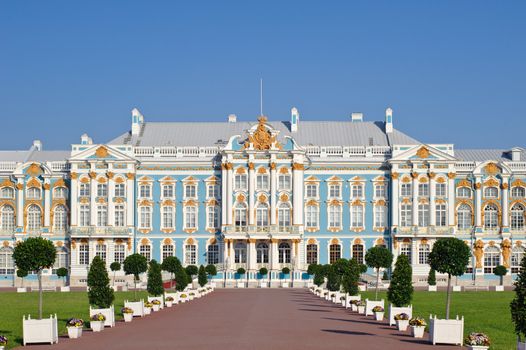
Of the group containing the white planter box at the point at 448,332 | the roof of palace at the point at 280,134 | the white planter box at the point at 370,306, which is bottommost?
the white planter box at the point at 370,306

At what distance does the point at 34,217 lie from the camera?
3546 inches

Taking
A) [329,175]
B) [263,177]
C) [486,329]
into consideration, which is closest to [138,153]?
[263,177]

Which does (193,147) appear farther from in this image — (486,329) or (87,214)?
(486,329)

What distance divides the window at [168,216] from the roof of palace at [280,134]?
24.1ft

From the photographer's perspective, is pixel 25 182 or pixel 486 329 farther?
pixel 25 182

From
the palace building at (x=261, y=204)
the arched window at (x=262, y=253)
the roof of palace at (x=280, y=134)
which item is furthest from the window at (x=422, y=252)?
the arched window at (x=262, y=253)

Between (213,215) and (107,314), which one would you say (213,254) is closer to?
(213,215)

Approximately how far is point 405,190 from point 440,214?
11.8 ft

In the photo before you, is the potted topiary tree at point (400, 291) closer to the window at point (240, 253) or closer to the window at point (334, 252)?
the window at point (240, 253)

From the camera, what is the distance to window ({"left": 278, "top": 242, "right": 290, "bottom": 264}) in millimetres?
88312

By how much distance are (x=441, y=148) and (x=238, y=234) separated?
18929 mm

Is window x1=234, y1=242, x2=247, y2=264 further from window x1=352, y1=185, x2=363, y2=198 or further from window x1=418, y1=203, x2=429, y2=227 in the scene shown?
window x1=418, y1=203, x2=429, y2=227

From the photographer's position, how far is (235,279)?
284 feet

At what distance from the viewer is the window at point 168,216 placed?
9006 centimetres
